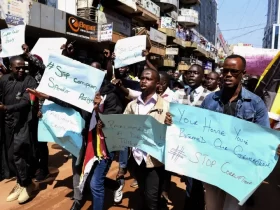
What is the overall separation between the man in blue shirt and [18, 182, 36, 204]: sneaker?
2545mm

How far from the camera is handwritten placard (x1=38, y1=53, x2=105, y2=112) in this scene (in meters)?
3.19

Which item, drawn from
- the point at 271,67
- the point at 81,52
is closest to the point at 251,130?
the point at 271,67

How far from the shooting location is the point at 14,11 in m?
12.3

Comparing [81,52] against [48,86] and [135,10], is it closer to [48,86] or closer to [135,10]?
[135,10]

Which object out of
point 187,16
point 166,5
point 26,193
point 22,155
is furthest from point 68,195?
point 187,16

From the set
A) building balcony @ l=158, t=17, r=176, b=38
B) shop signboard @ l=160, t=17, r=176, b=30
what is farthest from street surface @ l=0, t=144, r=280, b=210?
shop signboard @ l=160, t=17, r=176, b=30

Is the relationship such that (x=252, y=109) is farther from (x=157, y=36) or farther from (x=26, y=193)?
(x=157, y=36)

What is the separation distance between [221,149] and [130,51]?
2.30 metres

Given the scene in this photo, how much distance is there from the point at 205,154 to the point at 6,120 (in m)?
2.96

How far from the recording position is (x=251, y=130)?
2.33m

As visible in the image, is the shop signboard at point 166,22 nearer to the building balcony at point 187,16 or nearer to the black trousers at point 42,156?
the building balcony at point 187,16

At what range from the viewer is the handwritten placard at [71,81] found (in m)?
3.19

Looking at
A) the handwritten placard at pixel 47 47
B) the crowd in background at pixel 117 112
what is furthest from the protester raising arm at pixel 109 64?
the handwritten placard at pixel 47 47

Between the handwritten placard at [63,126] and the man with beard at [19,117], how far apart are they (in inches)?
12.9
